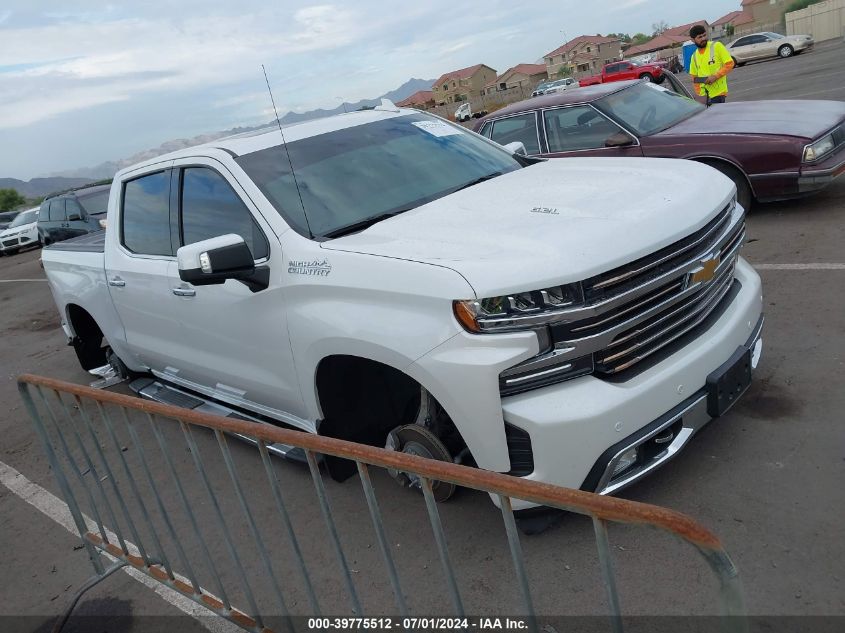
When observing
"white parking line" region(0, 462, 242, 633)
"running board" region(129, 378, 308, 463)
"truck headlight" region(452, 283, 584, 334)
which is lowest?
"white parking line" region(0, 462, 242, 633)

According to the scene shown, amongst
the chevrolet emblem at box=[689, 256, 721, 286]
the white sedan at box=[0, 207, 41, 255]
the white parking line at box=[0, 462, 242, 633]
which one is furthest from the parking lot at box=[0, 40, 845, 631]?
the white sedan at box=[0, 207, 41, 255]

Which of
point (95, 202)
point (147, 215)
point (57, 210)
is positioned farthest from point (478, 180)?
point (57, 210)

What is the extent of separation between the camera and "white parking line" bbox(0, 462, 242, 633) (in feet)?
10.5

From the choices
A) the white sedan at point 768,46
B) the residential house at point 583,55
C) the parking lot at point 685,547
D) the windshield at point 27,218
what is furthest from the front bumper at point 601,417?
the residential house at point 583,55

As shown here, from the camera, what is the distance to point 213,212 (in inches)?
163

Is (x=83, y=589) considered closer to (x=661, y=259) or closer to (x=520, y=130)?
(x=661, y=259)

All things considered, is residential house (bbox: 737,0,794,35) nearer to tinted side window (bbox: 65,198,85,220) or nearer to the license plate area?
tinted side window (bbox: 65,198,85,220)

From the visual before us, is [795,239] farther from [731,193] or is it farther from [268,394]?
[268,394]

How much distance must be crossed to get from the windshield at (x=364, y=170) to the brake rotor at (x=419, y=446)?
41.5 inches

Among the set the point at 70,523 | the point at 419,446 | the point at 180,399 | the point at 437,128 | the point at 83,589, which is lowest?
the point at 70,523

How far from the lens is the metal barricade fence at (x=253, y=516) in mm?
1461

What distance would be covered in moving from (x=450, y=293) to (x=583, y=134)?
5.44 metres

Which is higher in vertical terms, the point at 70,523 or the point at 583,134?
the point at 583,134

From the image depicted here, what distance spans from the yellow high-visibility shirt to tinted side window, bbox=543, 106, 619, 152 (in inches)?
111
